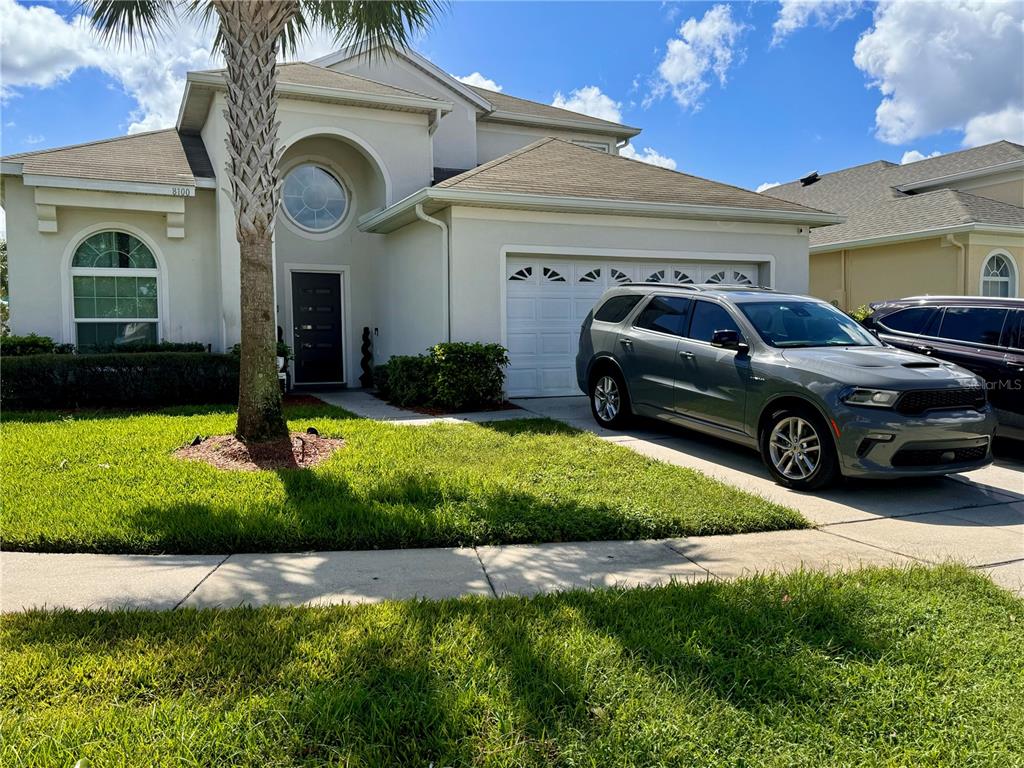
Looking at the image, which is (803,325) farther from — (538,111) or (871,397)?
(538,111)

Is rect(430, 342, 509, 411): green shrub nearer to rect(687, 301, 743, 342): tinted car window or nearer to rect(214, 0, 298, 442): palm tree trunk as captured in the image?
rect(214, 0, 298, 442): palm tree trunk

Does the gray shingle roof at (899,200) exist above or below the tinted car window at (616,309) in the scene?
above

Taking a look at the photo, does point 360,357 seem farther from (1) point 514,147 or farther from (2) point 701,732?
(2) point 701,732

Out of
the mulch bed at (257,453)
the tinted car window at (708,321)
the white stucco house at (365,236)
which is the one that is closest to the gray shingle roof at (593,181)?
the white stucco house at (365,236)

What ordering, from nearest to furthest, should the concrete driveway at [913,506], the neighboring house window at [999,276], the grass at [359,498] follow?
the grass at [359,498]
the concrete driveway at [913,506]
the neighboring house window at [999,276]

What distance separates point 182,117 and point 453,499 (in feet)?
39.7

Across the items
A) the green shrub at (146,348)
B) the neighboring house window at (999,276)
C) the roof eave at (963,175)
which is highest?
the roof eave at (963,175)

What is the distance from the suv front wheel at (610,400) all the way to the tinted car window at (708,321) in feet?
4.51

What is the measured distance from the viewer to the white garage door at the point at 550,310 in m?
12.2

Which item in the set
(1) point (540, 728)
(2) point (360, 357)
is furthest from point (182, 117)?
(1) point (540, 728)

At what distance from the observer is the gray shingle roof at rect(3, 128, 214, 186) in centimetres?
1216

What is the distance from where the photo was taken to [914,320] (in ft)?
29.8

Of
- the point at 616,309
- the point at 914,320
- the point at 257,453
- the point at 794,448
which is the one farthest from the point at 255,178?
the point at 914,320

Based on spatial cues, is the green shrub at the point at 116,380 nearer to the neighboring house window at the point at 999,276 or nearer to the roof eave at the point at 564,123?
the roof eave at the point at 564,123
